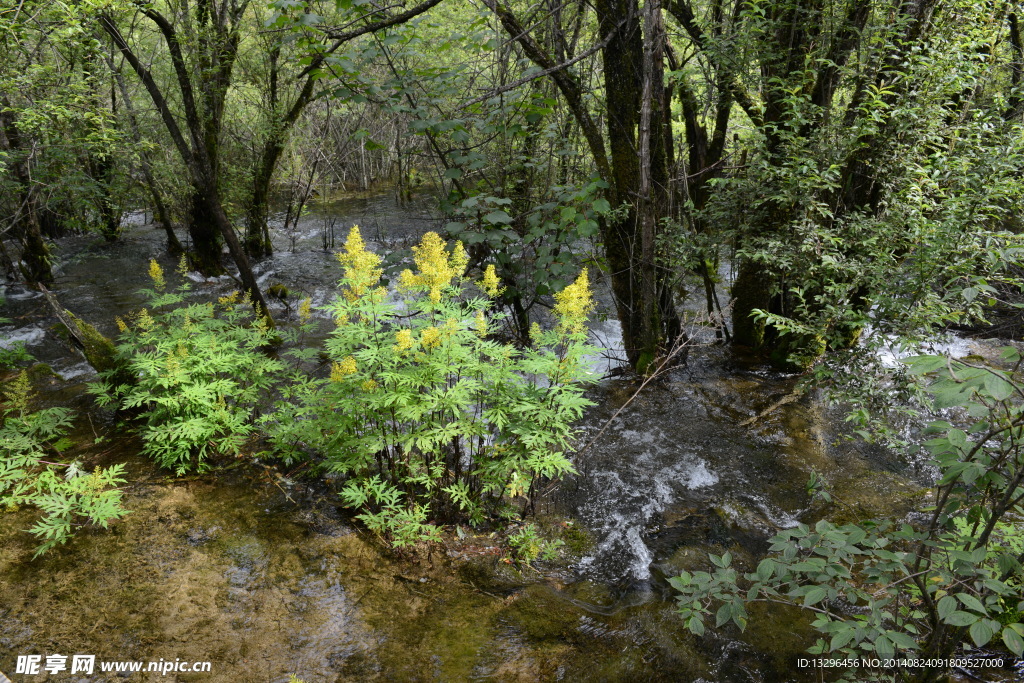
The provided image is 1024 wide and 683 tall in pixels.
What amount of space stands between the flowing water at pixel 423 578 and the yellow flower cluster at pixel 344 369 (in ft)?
3.16

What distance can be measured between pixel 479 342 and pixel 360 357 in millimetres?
673

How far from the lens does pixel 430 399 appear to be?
2846 millimetres

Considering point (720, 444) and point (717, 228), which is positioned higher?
A: point (717, 228)

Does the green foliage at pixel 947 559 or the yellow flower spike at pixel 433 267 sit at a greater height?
the yellow flower spike at pixel 433 267

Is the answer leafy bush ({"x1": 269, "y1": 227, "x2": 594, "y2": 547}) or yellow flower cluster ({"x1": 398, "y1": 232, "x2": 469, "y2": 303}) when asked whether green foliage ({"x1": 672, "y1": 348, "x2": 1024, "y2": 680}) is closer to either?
leafy bush ({"x1": 269, "y1": 227, "x2": 594, "y2": 547})

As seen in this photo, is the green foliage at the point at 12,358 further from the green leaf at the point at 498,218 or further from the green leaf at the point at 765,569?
the green leaf at the point at 765,569

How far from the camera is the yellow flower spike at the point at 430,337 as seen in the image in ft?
9.24

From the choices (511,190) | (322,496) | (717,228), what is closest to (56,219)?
(511,190)

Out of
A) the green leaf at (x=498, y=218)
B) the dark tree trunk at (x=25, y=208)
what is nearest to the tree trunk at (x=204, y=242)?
the dark tree trunk at (x=25, y=208)

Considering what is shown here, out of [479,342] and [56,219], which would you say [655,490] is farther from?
[56,219]

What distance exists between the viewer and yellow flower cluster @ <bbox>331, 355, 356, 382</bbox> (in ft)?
9.73

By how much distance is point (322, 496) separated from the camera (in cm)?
356

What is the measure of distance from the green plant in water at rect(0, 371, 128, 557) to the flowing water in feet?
0.44

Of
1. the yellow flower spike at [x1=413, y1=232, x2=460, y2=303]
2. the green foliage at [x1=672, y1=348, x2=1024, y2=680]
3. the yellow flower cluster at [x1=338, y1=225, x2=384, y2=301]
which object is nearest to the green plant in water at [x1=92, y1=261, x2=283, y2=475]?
the yellow flower cluster at [x1=338, y1=225, x2=384, y2=301]
